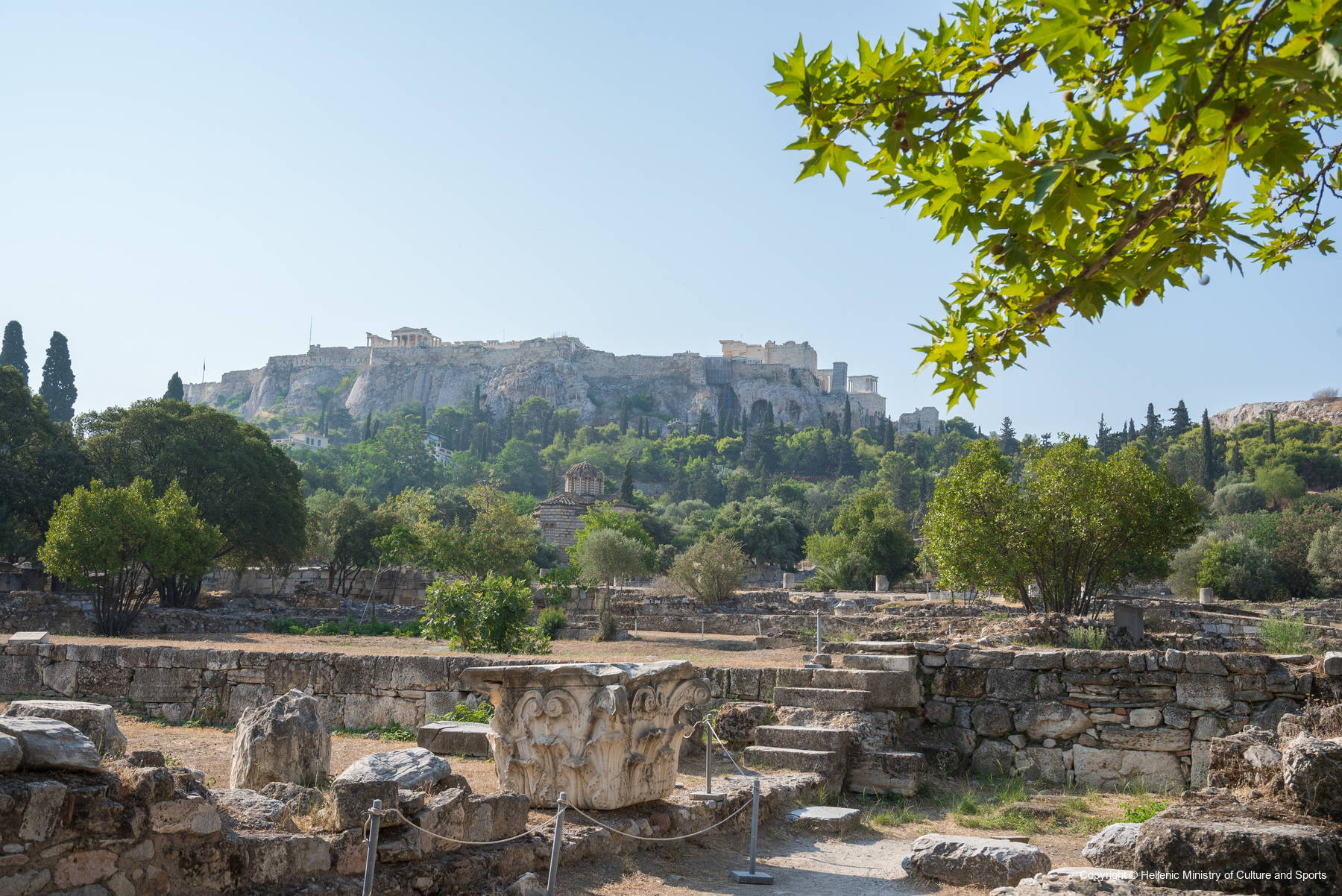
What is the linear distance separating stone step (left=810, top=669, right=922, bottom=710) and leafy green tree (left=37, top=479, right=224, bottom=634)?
15.9 meters

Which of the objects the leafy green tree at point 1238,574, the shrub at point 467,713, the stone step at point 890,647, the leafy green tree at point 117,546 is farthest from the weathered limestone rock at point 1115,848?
the leafy green tree at point 1238,574

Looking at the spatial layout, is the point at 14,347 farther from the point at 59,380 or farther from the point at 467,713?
the point at 467,713

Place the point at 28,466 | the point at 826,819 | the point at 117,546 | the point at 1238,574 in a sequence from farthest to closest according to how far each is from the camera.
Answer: the point at 1238,574
the point at 28,466
the point at 117,546
the point at 826,819

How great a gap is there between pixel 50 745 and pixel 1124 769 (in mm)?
8868

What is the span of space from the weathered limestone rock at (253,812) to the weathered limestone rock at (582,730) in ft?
4.88

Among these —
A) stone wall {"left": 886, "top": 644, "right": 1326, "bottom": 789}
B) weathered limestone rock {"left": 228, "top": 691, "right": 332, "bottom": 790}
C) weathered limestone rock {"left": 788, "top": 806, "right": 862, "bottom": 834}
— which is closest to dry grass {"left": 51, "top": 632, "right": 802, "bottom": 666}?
stone wall {"left": 886, "top": 644, "right": 1326, "bottom": 789}

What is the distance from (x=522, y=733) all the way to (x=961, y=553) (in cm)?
1348

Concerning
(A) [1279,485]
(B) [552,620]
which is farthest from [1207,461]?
(B) [552,620]

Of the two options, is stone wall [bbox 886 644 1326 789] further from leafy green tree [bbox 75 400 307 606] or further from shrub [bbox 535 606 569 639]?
leafy green tree [bbox 75 400 307 606]

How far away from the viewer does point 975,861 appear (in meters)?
5.68

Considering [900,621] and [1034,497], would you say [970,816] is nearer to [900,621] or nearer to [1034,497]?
[1034,497]

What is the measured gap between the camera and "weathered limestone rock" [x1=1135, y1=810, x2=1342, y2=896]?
355 centimetres

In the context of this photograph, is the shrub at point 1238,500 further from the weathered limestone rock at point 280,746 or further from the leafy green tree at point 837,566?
the weathered limestone rock at point 280,746

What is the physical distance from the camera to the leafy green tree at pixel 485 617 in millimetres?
13438
